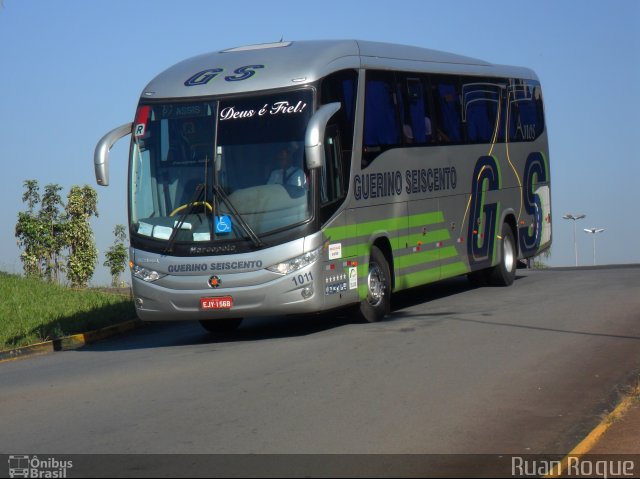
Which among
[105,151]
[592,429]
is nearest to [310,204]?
[105,151]

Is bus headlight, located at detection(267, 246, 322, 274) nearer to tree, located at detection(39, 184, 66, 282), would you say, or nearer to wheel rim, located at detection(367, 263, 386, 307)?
wheel rim, located at detection(367, 263, 386, 307)

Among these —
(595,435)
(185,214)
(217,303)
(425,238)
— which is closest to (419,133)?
(425,238)

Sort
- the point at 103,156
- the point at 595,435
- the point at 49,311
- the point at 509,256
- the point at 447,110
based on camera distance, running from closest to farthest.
A: the point at 595,435, the point at 103,156, the point at 447,110, the point at 49,311, the point at 509,256

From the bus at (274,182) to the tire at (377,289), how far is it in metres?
0.02

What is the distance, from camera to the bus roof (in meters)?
14.5

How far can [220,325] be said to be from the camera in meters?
16.6

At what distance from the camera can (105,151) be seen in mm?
15023

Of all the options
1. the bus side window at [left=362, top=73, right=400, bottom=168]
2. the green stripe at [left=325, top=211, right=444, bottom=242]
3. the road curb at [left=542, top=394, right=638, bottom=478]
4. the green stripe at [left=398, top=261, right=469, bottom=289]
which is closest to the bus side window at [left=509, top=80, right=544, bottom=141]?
the green stripe at [left=398, top=261, right=469, bottom=289]

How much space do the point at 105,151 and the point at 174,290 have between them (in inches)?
88.6

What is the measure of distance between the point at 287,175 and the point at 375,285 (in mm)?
2714

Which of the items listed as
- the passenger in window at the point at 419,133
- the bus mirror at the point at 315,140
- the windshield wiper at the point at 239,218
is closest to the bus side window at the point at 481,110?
the passenger in window at the point at 419,133

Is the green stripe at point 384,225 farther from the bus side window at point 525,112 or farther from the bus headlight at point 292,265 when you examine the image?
the bus side window at point 525,112

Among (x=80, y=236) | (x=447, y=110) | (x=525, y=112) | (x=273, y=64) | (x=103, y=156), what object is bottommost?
(x=80, y=236)

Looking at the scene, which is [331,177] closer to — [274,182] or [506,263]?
[274,182]
